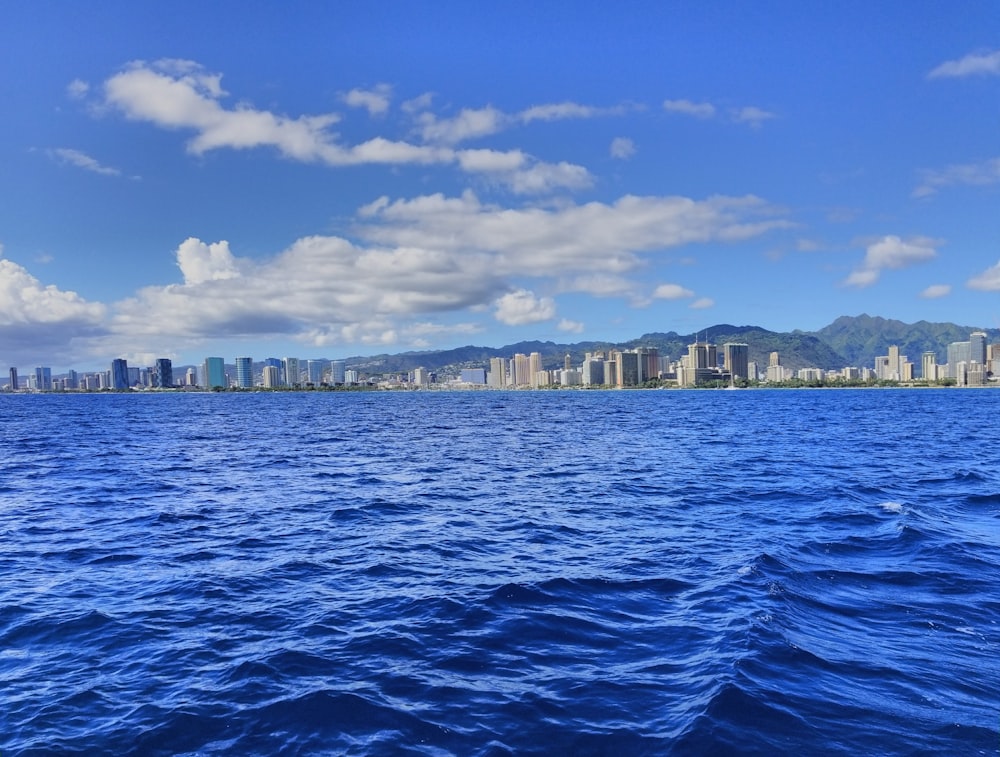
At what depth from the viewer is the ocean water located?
10.1 metres

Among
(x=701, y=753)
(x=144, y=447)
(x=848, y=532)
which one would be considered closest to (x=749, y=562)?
(x=848, y=532)

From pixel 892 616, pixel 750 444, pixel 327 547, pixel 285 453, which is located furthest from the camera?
pixel 750 444

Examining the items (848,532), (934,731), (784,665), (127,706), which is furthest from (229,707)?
(848,532)

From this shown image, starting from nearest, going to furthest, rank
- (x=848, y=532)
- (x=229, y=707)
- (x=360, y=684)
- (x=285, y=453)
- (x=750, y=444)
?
(x=229, y=707) → (x=360, y=684) → (x=848, y=532) → (x=285, y=453) → (x=750, y=444)

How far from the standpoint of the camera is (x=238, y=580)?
1806 cm

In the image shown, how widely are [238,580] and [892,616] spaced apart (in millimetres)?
17484

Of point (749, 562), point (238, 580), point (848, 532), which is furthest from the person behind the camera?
point (848, 532)

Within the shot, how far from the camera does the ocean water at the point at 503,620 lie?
33.1 feet

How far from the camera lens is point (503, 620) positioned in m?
14.8

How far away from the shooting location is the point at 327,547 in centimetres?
2167

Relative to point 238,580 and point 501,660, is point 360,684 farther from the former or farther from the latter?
point 238,580

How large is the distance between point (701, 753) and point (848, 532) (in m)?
17.4

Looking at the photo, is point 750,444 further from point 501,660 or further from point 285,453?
point 501,660

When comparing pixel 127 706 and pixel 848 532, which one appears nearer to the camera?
pixel 127 706
